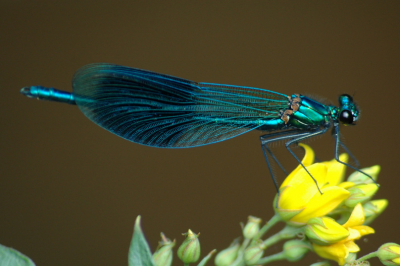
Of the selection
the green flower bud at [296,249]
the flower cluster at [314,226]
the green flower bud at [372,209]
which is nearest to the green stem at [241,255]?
the flower cluster at [314,226]

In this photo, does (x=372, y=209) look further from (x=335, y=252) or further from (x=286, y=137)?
(x=286, y=137)

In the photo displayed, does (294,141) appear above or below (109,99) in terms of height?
below

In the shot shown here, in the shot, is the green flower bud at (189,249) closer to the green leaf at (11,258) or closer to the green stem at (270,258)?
the green stem at (270,258)

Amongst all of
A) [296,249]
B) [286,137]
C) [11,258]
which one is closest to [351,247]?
[296,249]

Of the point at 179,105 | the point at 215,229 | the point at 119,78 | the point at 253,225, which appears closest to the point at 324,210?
the point at 253,225

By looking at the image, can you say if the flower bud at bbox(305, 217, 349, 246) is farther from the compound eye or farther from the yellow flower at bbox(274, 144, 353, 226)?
the compound eye

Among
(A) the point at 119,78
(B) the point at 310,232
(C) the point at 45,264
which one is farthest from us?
(C) the point at 45,264

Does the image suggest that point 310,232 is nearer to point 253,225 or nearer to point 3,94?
point 253,225
